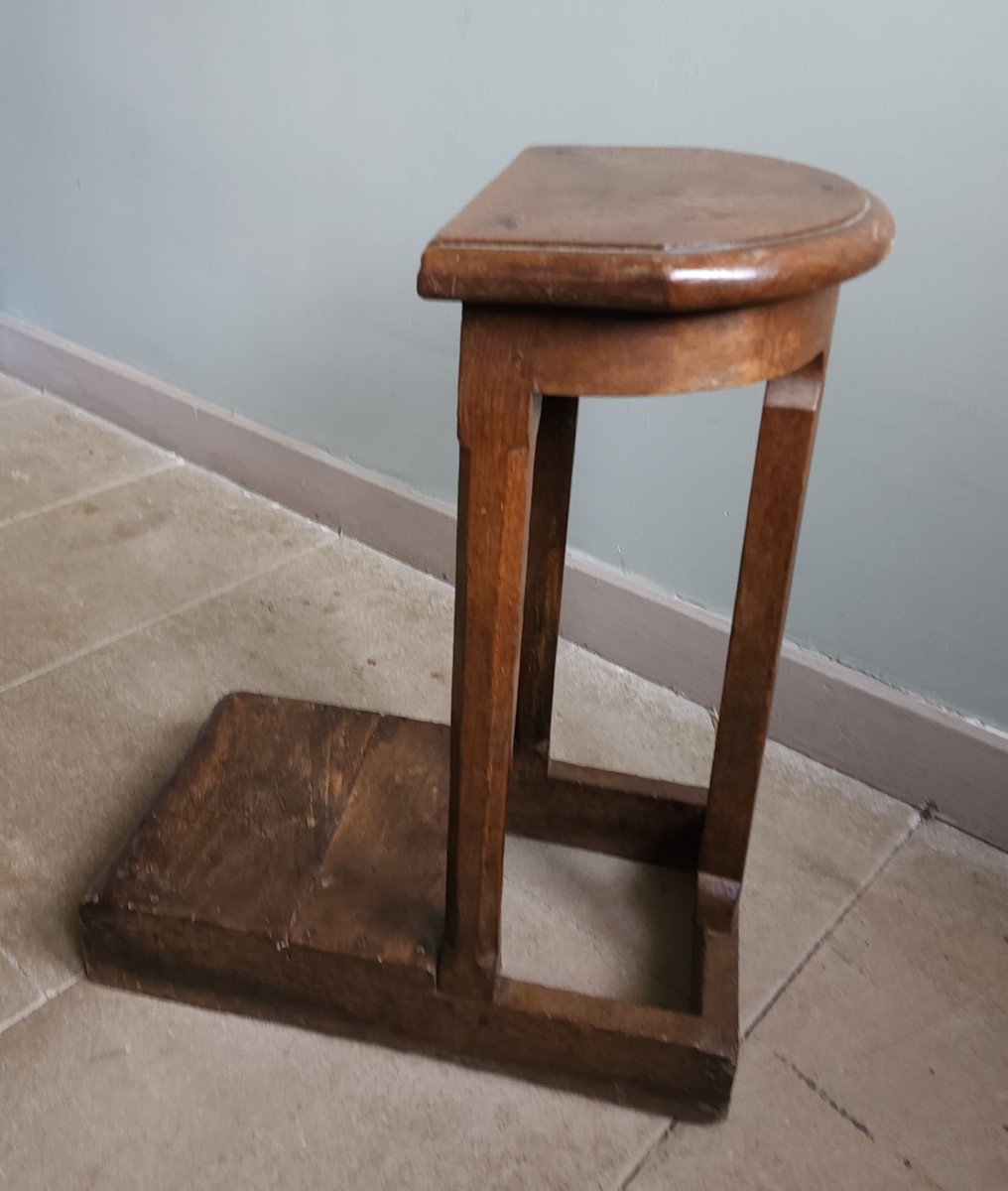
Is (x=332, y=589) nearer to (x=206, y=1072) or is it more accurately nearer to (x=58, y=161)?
(x=206, y=1072)

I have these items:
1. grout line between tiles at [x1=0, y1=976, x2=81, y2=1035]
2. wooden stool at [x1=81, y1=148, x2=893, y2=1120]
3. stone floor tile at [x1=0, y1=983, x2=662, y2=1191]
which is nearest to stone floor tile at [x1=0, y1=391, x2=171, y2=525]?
wooden stool at [x1=81, y1=148, x2=893, y2=1120]

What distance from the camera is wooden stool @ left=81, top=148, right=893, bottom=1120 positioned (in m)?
0.74

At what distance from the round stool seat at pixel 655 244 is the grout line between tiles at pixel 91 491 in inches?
61.3

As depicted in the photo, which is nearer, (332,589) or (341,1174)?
(341,1174)

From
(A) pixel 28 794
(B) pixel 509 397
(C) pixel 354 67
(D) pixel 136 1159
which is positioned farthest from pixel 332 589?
(B) pixel 509 397

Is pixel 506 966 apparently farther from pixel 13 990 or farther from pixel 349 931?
pixel 13 990

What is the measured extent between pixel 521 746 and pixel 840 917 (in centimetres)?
43

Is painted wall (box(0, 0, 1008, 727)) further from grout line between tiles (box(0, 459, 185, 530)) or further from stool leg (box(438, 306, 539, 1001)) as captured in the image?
stool leg (box(438, 306, 539, 1001))

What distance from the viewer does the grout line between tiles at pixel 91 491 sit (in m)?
2.09

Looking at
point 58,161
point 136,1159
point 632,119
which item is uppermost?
point 632,119

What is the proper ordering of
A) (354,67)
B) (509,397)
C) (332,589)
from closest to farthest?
1. (509,397)
2. (354,67)
3. (332,589)

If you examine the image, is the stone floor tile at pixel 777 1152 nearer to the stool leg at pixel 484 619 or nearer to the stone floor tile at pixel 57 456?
the stool leg at pixel 484 619

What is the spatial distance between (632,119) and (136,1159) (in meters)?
1.33

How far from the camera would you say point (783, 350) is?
80 centimetres
